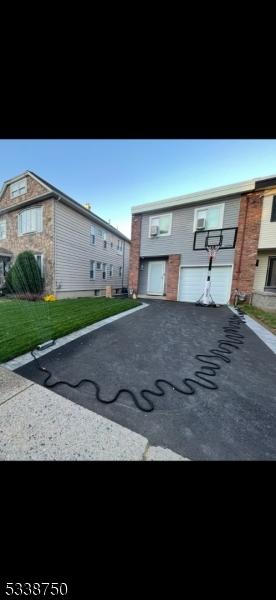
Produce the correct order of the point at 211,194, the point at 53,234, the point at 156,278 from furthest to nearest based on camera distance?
the point at 156,278, the point at 53,234, the point at 211,194

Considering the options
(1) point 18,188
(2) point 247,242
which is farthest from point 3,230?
(2) point 247,242

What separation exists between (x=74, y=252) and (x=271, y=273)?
10413 millimetres

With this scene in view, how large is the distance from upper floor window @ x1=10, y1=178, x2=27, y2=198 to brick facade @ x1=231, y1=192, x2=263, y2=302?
434 inches

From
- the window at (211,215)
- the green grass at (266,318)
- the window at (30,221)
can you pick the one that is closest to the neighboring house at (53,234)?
the window at (30,221)

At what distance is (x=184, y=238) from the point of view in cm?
1002

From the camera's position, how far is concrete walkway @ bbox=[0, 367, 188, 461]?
141 cm

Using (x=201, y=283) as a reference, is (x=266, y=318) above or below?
below

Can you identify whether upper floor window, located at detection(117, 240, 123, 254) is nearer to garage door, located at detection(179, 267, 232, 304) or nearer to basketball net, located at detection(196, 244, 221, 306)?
garage door, located at detection(179, 267, 232, 304)

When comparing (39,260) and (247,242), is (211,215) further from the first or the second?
(39,260)
